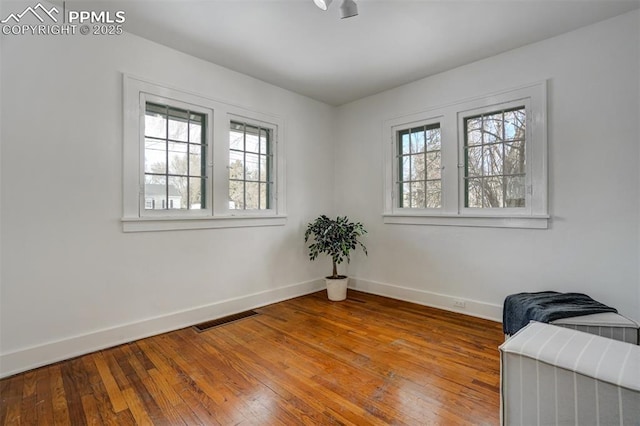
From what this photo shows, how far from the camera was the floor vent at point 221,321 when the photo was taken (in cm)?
298

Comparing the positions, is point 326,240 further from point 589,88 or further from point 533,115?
point 589,88

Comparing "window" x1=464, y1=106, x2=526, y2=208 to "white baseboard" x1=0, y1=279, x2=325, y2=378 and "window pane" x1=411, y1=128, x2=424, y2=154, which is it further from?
"white baseboard" x1=0, y1=279, x2=325, y2=378

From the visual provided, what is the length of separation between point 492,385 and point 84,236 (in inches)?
126

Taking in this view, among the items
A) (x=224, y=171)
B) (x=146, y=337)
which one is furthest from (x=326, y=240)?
(x=146, y=337)

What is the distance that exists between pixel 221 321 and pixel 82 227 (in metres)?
1.53

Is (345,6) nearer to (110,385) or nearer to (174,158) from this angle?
(174,158)

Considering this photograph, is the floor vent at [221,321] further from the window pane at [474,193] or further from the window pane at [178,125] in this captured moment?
the window pane at [474,193]

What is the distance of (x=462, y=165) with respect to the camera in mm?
3377

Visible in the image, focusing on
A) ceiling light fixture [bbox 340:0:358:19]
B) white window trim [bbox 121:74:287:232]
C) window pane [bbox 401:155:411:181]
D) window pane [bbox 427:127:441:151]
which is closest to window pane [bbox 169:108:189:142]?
white window trim [bbox 121:74:287:232]

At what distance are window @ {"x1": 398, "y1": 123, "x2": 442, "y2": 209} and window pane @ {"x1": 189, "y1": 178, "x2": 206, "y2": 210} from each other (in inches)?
95.8

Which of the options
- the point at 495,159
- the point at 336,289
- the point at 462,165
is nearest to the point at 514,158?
the point at 495,159

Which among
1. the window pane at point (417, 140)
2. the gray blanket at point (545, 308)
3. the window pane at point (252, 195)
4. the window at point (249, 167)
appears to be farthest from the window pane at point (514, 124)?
the window pane at point (252, 195)

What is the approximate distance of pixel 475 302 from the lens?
3.25 metres

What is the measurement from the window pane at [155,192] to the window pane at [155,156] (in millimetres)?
82
